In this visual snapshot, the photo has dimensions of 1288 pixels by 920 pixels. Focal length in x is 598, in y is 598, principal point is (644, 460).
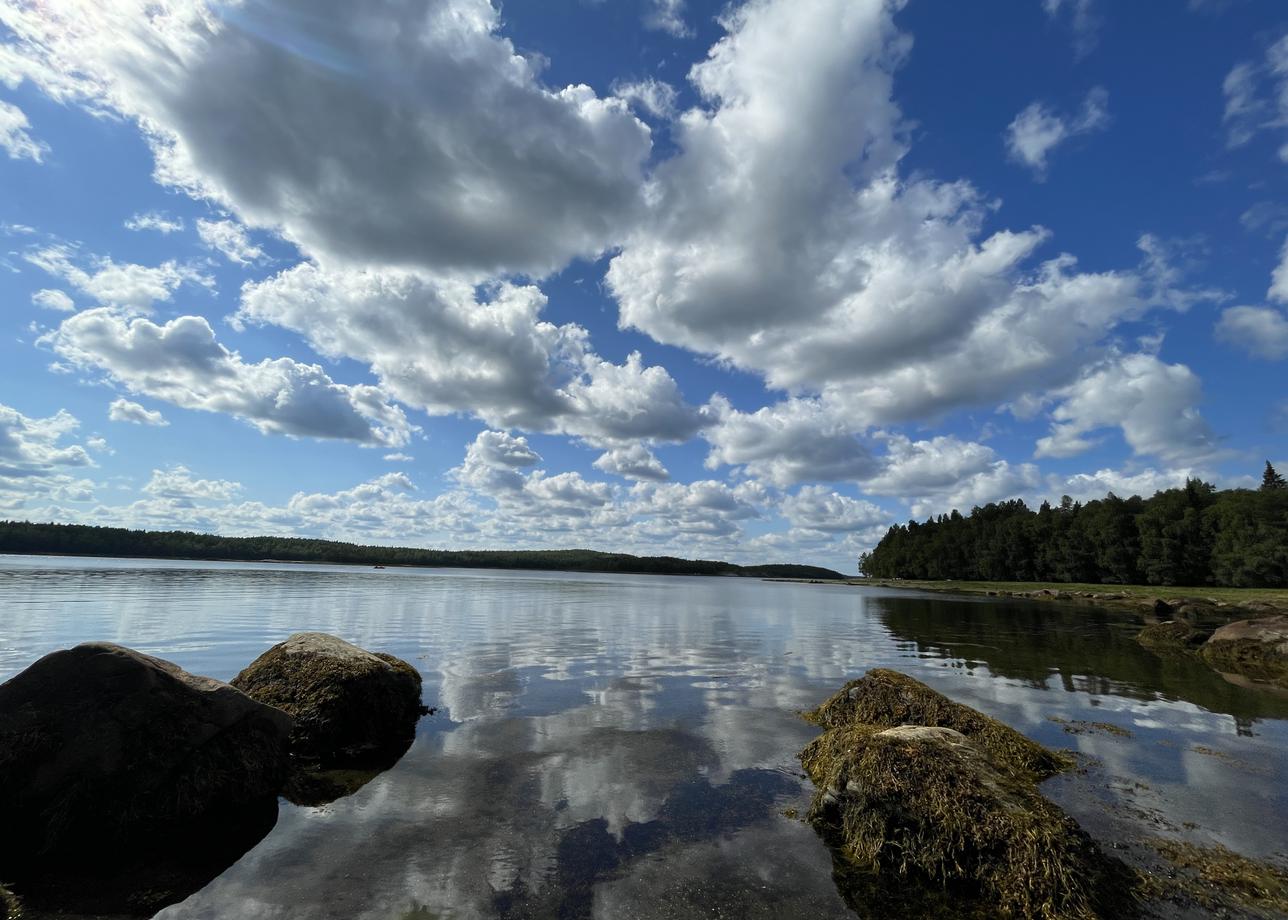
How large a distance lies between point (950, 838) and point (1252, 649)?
1212 inches

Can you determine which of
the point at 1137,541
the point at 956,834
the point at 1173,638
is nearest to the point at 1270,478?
the point at 1137,541

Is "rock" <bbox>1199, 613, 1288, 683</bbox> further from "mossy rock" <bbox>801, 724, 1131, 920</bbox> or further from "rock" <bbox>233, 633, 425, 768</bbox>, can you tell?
"rock" <bbox>233, 633, 425, 768</bbox>

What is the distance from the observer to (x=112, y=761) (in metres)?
8.98

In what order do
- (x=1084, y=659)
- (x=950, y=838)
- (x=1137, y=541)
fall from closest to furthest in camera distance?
(x=950, y=838), (x=1084, y=659), (x=1137, y=541)

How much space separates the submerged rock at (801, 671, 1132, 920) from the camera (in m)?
6.93

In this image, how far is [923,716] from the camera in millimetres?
12789

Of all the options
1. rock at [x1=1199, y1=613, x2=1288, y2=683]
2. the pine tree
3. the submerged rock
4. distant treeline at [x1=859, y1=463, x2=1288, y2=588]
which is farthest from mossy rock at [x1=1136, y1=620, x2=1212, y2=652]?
the pine tree

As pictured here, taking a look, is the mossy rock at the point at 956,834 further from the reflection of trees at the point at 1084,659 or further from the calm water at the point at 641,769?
the reflection of trees at the point at 1084,659

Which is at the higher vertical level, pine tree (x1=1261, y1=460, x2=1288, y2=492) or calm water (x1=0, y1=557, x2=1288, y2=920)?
pine tree (x1=1261, y1=460, x2=1288, y2=492)

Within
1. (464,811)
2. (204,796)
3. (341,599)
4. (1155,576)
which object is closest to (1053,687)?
(464,811)

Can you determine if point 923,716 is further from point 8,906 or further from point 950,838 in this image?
point 8,906

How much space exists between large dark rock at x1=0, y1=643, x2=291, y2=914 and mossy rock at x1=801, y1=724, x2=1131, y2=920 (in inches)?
333

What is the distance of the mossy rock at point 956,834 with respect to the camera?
22.7 feet

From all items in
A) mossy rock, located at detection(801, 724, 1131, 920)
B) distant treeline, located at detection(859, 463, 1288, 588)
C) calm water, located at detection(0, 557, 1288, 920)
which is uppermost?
distant treeline, located at detection(859, 463, 1288, 588)
